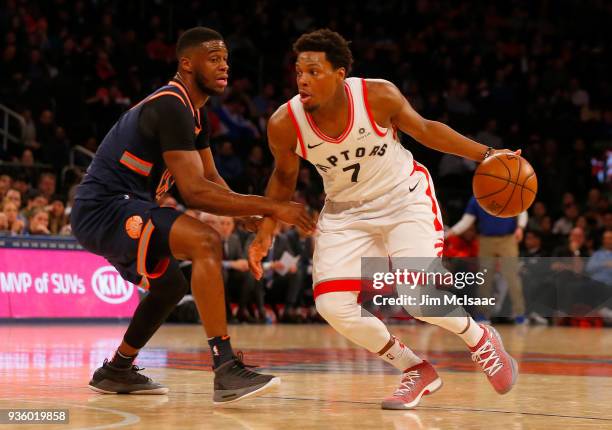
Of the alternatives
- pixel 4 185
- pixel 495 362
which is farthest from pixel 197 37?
pixel 4 185

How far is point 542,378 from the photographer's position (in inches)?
258

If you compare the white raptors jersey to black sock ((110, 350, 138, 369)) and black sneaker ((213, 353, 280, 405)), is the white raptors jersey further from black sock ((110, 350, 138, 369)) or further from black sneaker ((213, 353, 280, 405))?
black sock ((110, 350, 138, 369))

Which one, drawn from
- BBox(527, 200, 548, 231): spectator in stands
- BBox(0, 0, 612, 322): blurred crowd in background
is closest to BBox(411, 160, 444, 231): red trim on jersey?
BBox(0, 0, 612, 322): blurred crowd in background

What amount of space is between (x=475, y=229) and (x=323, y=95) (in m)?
10.2

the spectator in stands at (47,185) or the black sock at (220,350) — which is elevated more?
the black sock at (220,350)

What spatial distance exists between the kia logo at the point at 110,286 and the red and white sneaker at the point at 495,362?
7.85m

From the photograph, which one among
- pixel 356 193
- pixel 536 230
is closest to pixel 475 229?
pixel 536 230

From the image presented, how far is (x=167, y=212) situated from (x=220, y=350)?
2.44 feet

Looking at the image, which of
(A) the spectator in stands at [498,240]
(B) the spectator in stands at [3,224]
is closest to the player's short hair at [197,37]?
(B) the spectator in stands at [3,224]

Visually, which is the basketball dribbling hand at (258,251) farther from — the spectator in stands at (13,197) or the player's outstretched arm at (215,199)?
the spectator in stands at (13,197)

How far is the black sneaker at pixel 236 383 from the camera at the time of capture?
492 centimetres

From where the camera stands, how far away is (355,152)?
216 inches

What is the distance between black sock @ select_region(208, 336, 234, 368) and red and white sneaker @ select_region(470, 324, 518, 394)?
1354mm

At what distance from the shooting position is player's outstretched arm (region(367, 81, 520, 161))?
5523 mm
